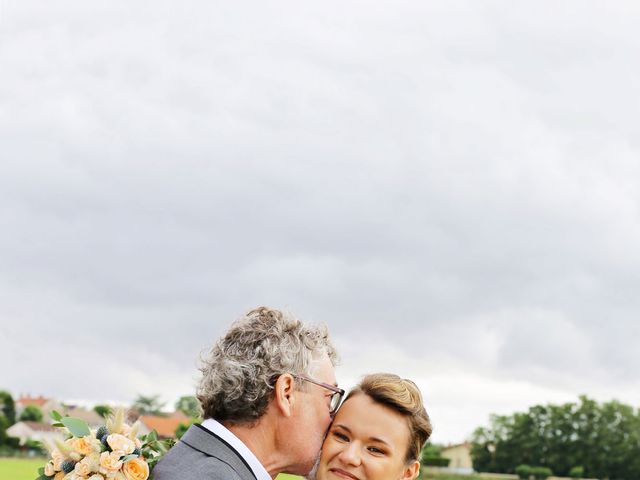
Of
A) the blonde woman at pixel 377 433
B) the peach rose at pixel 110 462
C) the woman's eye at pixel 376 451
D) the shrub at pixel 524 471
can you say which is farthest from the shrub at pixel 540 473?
the peach rose at pixel 110 462

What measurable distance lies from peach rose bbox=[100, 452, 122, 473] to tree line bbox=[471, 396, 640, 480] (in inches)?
4394

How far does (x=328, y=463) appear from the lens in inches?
237

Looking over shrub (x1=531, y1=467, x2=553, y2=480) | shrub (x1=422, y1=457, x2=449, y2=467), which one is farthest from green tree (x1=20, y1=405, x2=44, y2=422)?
shrub (x1=531, y1=467, x2=553, y2=480)

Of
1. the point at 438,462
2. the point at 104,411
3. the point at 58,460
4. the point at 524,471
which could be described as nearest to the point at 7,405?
the point at 438,462

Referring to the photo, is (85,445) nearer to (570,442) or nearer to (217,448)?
(217,448)

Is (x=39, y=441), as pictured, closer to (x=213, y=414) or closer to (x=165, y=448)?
(x=165, y=448)

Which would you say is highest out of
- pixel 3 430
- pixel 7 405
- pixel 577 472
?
pixel 7 405

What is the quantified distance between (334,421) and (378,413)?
1.06 feet

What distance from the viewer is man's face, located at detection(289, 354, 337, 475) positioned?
5488 mm

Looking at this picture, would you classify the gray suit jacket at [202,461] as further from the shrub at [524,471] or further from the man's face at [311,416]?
the shrub at [524,471]

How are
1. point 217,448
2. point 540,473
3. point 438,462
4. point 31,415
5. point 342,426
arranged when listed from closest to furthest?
point 217,448 → point 342,426 → point 540,473 → point 438,462 → point 31,415

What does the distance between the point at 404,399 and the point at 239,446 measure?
148 centimetres

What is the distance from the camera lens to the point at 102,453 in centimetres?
562

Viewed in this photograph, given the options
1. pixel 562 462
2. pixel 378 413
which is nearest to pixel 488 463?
pixel 562 462
